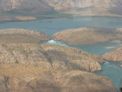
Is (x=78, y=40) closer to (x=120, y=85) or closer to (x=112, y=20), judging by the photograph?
(x=120, y=85)

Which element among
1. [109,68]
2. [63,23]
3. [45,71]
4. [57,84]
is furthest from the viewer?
[63,23]

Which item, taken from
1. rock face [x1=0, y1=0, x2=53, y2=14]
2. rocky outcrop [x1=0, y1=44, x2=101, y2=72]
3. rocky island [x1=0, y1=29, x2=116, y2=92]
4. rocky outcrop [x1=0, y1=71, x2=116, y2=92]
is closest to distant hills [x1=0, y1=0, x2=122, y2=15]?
rock face [x1=0, y1=0, x2=53, y2=14]

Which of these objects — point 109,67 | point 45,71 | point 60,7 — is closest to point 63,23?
point 60,7

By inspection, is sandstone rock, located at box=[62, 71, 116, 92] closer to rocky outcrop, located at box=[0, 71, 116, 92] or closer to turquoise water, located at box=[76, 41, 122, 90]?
rocky outcrop, located at box=[0, 71, 116, 92]

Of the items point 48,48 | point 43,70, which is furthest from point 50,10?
point 43,70

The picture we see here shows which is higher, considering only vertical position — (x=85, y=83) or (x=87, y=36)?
(x=85, y=83)

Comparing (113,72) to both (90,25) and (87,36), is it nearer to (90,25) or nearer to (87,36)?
(87,36)
